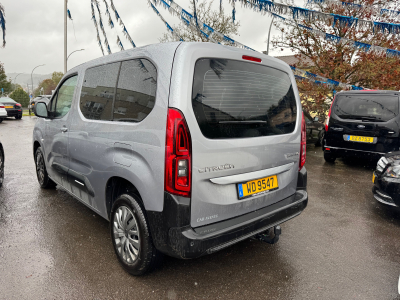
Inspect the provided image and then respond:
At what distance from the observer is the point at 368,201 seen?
4.80 metres

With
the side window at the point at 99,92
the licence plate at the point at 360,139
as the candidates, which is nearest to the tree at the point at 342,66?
the licence plate at the point at 360,139

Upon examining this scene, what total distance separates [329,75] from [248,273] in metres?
11.3

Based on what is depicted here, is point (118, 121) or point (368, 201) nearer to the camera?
point (118, 121)

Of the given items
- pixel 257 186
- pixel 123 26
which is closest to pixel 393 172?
pixel 257 186

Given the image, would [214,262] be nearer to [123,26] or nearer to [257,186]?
[257,186]

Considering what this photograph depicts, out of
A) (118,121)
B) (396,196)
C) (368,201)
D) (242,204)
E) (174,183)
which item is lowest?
(368,201)

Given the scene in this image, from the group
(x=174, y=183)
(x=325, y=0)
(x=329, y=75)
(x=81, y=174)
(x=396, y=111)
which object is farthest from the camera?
(x=329, y=75)

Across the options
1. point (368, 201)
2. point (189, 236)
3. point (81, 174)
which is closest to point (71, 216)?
point (81, 174)

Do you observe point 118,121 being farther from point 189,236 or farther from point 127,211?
point 189,236

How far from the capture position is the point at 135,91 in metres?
2.46

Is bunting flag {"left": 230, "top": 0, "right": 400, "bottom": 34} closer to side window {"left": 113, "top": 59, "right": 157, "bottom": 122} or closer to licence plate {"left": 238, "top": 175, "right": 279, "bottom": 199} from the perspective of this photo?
side window {"left": 113, "top": 59, "right": 157, "bottom": 122}

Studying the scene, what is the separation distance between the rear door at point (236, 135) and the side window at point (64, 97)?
1986mm

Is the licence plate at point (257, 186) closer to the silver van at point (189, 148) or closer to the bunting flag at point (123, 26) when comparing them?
the silver van at point (189, 148)

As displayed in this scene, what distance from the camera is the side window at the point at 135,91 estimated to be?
7.59 ft
